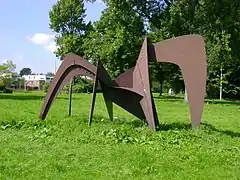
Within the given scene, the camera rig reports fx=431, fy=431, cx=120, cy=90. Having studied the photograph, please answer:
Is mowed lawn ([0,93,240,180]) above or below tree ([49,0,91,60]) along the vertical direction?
below

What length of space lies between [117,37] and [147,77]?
18.6 meters

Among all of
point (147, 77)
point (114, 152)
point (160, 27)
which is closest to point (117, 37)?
point (160, 27)

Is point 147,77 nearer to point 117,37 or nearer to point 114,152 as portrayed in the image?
point 114,152

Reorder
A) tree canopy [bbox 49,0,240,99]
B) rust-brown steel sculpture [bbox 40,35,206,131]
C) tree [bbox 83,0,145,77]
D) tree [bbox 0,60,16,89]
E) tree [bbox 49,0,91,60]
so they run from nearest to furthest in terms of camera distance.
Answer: rust-brown steel sculpture [bbox 40,35,206,131], tree canopy [bbox 49,0,240,99], tree [bbox 83,0,145,77], tree [bbox 0,60,16,89], tree [bbox 49,0,91,60]

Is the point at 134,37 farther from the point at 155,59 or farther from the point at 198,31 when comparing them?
the point at 155,59

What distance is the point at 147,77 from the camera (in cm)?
1195

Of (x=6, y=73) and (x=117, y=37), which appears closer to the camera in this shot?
(x=117, y=37)

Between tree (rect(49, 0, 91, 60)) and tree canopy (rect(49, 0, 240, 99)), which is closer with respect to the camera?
tree canopy (rect(49, 0, 240, 99))

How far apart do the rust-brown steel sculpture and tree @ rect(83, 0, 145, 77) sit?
15.9m

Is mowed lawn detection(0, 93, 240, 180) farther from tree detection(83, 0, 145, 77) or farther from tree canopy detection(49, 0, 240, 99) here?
tree detection(83, 0, 145, 77)

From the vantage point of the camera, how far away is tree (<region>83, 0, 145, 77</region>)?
29.7 m

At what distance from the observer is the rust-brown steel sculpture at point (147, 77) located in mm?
11459

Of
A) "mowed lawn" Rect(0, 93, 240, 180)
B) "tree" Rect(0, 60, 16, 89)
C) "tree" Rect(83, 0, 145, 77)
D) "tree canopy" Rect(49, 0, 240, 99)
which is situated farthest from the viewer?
"tree" Rect(0, 60, 16, 89)

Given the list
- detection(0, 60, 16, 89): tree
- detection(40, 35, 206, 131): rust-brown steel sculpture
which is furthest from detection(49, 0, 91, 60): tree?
detection(40, 35, 206, 131): rust-brown steel sculpture
